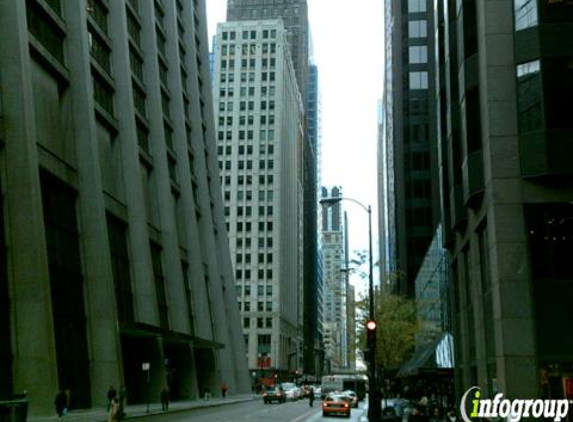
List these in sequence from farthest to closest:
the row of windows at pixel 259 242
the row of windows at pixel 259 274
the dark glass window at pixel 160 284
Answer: the row of windows at pixel 259 242 < the row of windows at pixel 259 274 < the dark glass window at pixel 160 284

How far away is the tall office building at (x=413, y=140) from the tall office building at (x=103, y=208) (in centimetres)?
2352

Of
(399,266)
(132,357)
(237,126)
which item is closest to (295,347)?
(237,126)

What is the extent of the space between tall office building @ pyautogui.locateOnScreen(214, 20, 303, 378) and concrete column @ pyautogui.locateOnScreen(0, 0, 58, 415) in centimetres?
12329

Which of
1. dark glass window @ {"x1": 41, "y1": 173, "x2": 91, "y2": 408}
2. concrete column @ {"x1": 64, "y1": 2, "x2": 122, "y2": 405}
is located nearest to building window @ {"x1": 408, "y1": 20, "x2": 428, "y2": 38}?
concrete column @ {"x1": 64, "y1": 2, "x2": 122, "y2": 405}

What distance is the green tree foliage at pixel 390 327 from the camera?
197ft

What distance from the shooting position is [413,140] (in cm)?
9156

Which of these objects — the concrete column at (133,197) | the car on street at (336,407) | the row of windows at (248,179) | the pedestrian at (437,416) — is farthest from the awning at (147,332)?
the row of windows at (248,179)

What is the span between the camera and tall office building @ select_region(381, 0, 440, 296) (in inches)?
3492

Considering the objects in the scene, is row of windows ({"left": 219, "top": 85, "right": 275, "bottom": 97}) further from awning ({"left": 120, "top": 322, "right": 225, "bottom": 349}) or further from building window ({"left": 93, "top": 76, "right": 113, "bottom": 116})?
building window ({"left": 93, "top": 76, "right": 113, "bottom": 116})

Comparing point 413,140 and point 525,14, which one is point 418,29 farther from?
point 525,14

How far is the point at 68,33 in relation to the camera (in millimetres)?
45938

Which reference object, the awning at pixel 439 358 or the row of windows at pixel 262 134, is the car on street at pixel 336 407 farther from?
the row of windows at pixel 262 134

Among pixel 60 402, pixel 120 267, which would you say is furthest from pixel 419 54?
pixel 60 402

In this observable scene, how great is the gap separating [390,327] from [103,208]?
88.1ft
